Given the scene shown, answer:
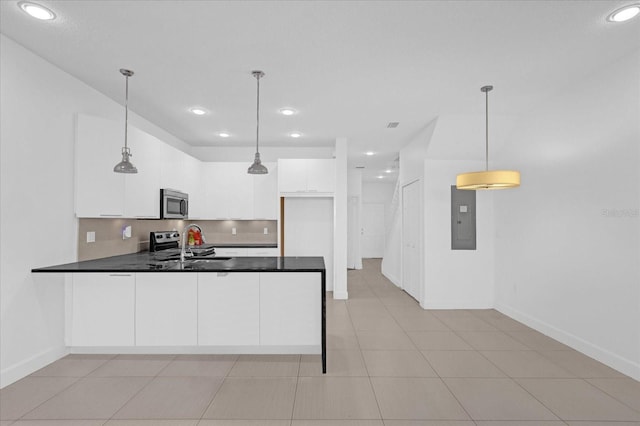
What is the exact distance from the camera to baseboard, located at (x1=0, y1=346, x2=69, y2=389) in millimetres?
2691

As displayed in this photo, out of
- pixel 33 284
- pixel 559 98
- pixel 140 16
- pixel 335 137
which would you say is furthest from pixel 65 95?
pixel 559 98

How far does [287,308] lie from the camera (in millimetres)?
3221

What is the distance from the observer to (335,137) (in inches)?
224

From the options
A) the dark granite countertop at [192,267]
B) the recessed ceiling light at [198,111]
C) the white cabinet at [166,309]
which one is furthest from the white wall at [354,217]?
the white cabinet at [166,309]

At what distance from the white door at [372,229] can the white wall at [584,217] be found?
7.23 meters

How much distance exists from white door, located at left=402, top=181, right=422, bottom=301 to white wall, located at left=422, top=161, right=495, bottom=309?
279 millimetres

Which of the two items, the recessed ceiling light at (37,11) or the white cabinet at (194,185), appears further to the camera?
the white cabinet at (194,185)

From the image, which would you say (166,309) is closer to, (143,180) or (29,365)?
(29,365)

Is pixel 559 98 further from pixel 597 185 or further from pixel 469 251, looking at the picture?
pixel 469 251

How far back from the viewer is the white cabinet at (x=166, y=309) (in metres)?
3.18

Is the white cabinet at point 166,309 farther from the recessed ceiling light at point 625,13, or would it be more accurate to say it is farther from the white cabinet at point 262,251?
the recessed ceiling light at point 625,13

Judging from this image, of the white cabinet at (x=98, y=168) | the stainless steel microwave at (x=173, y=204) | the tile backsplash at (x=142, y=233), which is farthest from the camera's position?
the stainless steel microwave at (x=173, y=204)

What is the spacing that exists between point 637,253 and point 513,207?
188 cm

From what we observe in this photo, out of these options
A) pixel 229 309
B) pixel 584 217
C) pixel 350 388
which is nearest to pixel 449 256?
pixel 584 217
